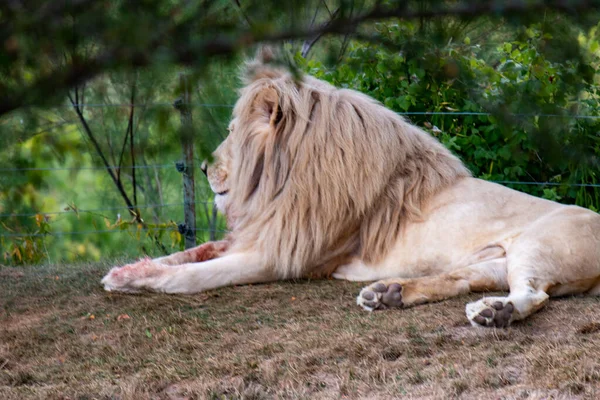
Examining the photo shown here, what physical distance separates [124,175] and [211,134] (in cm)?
641

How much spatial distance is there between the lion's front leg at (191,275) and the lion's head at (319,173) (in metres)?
0.08

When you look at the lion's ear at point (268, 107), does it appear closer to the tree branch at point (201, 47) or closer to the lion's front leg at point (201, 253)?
the lion's front leg at point (201, 253)

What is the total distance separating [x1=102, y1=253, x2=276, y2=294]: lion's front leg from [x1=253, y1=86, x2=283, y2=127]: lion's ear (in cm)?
69

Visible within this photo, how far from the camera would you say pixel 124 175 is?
7.38 metres

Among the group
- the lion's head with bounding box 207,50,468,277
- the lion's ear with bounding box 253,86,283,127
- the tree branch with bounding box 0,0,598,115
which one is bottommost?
the lion's head with bounding box 207,50,468,277

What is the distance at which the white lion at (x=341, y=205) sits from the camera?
155 inches

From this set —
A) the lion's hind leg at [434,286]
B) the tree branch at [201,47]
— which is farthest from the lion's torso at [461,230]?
the tree branch at [201,47]

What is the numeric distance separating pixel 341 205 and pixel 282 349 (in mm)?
1145

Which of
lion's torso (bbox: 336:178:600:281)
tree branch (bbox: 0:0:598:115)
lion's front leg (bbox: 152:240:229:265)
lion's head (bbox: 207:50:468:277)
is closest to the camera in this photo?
tree branch (bbox: 0:0:598:115)

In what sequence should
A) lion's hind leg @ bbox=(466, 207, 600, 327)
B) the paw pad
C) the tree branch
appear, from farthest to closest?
1. lion's hind leg @ bbox=(466, 207, 600, 327)
2. the paw pad
3. the tree branch

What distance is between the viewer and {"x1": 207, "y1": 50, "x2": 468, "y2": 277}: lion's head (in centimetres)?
404

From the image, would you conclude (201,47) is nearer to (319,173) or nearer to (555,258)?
(555,258)

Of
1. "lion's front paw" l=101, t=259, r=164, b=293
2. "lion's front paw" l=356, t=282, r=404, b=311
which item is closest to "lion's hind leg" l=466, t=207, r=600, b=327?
"lion's front paw" l=356, t=282, r=404, b=311

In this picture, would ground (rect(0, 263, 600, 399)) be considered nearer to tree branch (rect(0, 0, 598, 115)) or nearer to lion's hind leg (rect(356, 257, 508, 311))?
lion's hind leg (rect(356, 257, 508, 311))
